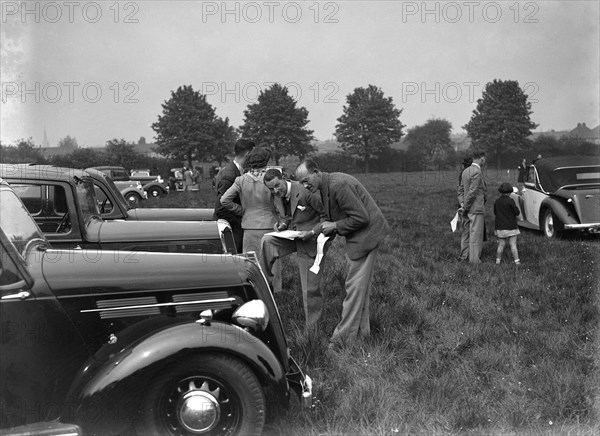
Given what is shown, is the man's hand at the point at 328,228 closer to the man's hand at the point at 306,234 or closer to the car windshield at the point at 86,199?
the man's hand at the point at 306,234

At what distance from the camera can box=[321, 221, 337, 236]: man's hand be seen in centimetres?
502

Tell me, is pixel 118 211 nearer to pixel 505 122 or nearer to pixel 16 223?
pixel 16 223

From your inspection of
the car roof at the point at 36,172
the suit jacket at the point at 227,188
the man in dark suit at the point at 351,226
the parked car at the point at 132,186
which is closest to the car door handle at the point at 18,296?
the man in dark suit at the point at 351,226

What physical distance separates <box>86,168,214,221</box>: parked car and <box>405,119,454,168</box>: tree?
51.7 metres

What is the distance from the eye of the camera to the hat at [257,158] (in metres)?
6.20

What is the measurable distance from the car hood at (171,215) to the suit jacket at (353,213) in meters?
3.52

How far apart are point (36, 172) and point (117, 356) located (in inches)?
138

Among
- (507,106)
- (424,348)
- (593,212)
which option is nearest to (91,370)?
(424,348)

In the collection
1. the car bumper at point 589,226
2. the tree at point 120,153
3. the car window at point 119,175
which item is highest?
the tree at point 120,153

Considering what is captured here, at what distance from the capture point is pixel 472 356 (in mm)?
4793

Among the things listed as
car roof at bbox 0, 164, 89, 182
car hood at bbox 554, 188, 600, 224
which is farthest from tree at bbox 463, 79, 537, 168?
car roof at bbox 0, 164, 89, 182

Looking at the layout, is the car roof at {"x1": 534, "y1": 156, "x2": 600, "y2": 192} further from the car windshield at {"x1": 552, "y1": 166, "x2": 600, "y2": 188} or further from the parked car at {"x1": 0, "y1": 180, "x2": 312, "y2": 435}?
the parked car at {"x1": 0, "y1": 180, "x2": 312, "y2": 435}

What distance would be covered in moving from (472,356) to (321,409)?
166 cm

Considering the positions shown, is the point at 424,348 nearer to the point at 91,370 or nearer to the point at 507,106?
the point at 91,370
